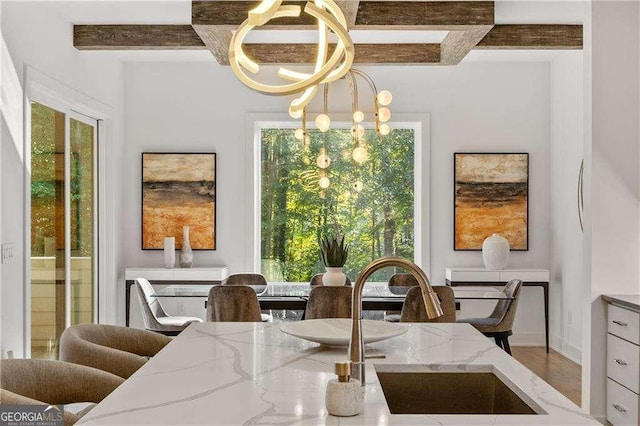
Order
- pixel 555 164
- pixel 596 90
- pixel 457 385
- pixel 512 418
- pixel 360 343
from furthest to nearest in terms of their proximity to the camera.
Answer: pixel 555 164, pixel 596 90, pixel 457 385, pixel 360 343, pixel 512 418

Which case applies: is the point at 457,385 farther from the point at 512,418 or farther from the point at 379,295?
the point at 379,295

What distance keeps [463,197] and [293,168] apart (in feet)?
5.48

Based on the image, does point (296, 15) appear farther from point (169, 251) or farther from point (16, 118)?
point (169, 251)

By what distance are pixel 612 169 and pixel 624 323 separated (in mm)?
880

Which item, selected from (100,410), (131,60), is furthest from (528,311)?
(100,410)

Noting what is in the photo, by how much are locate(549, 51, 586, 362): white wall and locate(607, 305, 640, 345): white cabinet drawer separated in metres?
1.87

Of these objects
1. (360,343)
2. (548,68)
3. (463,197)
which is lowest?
(360,343)

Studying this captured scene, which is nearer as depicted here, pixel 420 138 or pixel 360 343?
pixel 360 343

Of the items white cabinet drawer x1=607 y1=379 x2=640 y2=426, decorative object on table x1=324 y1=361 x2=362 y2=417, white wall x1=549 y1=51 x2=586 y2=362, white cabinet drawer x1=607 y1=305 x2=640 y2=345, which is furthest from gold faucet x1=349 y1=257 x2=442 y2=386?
white wall x1=549 y1=51 x2=586 y2=362

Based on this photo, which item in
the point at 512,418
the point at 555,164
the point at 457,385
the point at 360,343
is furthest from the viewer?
the point at 555,164

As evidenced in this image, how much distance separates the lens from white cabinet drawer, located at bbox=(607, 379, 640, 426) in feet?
11.3

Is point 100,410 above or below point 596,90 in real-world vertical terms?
below

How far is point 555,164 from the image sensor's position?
6.27 m

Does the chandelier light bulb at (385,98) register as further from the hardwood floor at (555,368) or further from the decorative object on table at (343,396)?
the decorative object on table at (343,396)
